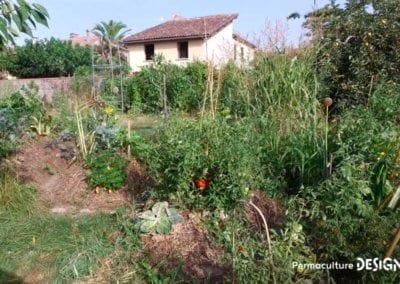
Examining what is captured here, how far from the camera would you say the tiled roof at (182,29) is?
23.2m

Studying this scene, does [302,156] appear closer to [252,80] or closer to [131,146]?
[252,80]

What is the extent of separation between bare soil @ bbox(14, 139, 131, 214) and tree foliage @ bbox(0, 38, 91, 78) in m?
19.2

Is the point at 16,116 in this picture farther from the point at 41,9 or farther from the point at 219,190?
the point at 41,9

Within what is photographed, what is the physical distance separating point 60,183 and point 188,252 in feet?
6.69

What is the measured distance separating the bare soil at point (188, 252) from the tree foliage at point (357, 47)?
334 centimetres

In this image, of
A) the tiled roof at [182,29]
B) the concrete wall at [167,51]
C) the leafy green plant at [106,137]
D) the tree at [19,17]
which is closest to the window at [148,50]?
the concrete wall at [167,51]

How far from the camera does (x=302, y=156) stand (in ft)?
10.8

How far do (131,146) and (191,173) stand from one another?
163cm

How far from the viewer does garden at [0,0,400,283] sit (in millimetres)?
2238

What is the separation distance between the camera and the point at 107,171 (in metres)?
4.08

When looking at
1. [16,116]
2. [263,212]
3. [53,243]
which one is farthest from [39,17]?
[16,116]

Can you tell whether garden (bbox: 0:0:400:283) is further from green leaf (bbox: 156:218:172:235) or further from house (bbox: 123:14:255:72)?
house (bbox: 123:14:255:72)

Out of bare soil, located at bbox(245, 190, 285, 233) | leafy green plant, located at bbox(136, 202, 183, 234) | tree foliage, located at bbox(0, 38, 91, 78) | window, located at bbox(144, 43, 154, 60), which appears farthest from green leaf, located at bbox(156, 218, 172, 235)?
window, located at bbox(144, 43, 154, 60)

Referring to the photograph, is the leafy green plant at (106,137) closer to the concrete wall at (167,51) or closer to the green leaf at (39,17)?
the green leaf at (39,17)
